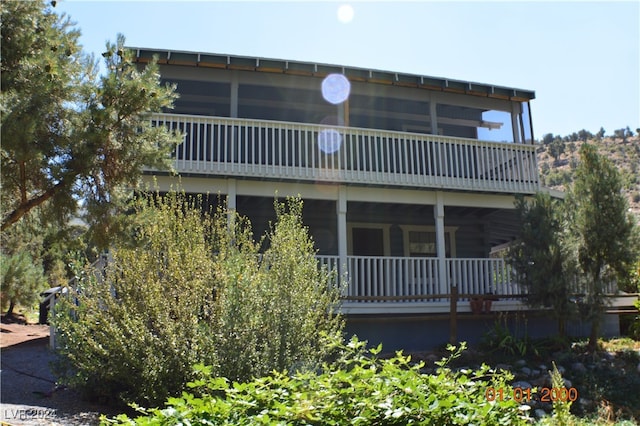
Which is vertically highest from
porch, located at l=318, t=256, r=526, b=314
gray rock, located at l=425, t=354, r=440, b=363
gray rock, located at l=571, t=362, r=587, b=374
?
porch, located at l=318, t=256, r=526, b=314

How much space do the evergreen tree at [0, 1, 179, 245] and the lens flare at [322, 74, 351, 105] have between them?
21.1 feet

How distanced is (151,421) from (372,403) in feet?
3.61

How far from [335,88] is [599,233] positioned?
6697mm

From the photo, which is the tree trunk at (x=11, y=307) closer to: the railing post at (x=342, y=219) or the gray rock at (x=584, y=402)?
the railing post at (x=342, y=219)

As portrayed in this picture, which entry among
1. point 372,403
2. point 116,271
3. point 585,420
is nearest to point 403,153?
point 585,420

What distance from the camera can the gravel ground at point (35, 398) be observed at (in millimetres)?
5570

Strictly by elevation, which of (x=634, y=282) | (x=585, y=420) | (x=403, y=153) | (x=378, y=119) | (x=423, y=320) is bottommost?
(x=585, y=420)

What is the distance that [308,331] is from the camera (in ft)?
19.0

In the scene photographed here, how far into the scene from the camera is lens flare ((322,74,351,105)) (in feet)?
41.6

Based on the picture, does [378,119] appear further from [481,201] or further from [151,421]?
[151,421]

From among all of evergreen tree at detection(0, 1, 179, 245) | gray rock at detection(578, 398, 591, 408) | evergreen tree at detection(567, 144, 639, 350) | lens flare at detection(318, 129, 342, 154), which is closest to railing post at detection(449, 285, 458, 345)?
evergreen tree at detection(567, 144, 639, 350)

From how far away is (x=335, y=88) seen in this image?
12.9 meters

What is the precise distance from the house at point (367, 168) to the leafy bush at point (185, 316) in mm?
3340

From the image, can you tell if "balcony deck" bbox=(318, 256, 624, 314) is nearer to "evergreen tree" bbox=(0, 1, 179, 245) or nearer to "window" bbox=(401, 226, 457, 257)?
"window" bbox=(401, 226, 457, 257)
